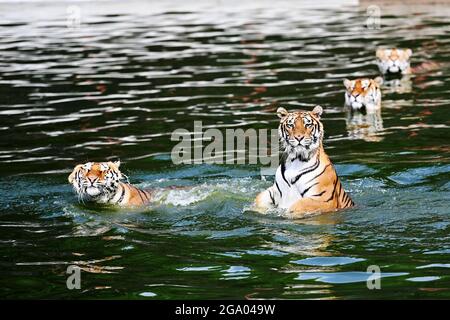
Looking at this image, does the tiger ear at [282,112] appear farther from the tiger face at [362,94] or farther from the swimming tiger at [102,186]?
the tiger face at [362,94]

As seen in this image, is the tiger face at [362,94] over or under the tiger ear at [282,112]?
under

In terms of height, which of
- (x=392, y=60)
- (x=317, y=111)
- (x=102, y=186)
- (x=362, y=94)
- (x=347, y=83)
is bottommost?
(x=102, y=186)

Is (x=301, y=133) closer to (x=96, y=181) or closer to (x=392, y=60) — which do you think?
(x=96, y=181)

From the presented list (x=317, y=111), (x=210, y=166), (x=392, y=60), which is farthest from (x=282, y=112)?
(x=392, y=60)

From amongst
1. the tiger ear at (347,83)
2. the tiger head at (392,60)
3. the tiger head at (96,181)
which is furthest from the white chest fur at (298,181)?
the tiger head at (392,60)

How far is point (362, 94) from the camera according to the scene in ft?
45.6

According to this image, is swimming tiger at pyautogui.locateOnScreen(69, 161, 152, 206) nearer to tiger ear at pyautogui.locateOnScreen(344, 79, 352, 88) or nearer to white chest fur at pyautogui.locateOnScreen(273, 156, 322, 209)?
white chest fur at pyautogui.locateOnScreen(273, 156, 322, 209)

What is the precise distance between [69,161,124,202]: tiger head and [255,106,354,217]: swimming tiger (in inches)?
48.3

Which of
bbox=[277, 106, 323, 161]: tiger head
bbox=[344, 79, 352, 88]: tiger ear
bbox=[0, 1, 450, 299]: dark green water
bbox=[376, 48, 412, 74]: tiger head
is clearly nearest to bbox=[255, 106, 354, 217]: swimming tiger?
bbox=[277, 106, 323, 161]: tiger head

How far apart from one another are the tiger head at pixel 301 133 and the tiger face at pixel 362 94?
16.9ft

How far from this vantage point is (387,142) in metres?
11.8

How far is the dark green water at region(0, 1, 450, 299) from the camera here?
7.08 meters

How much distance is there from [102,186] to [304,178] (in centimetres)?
167

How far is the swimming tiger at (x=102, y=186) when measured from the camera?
8.93 metres
